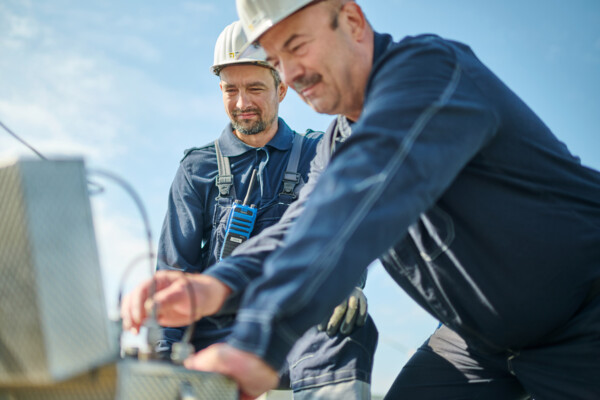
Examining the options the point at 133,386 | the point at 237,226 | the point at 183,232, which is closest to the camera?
the point at 133,386

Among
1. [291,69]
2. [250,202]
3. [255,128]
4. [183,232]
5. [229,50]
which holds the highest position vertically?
[229,50]

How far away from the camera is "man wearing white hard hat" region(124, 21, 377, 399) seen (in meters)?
2.37

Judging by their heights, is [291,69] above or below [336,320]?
above

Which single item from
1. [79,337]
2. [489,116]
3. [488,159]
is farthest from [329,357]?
[79,337]

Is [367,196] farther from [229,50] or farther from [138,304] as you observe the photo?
Answer: [229,50]

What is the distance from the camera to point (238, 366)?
1113 mm

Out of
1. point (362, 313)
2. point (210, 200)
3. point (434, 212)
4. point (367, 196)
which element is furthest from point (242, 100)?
point (367, 196)

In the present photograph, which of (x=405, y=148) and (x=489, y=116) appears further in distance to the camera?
(x=489, y=116)

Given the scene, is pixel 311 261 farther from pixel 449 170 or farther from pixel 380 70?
pixel 380 70

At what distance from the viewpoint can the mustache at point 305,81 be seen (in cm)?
183

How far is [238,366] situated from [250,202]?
2.06m

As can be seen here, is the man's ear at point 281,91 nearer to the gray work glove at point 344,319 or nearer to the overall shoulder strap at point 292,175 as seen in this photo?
the overall shoulder strap at point 292,175

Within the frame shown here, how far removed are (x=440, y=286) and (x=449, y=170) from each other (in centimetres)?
58

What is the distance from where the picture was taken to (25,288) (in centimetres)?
103
